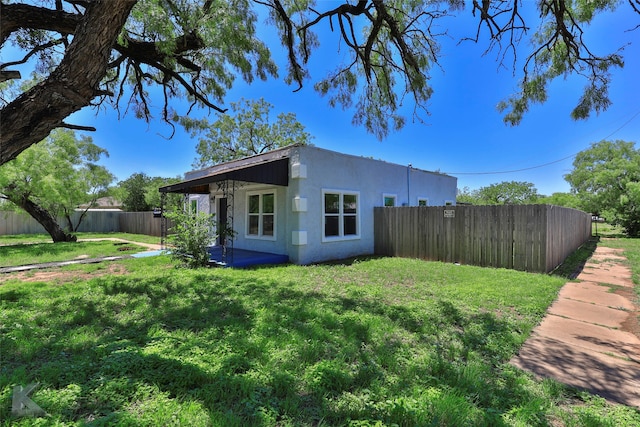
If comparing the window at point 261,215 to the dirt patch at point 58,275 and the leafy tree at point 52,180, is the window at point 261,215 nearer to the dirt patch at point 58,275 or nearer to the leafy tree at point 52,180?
the dirt patch at point 58,275

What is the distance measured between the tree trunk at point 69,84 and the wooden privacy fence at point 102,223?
18262 millimetres

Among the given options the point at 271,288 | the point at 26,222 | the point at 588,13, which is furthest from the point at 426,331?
the point at 26,222

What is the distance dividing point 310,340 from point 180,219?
661cm

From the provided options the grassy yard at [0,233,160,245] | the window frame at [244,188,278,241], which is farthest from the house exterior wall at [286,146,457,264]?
the grassy yard at [0,233,160,245]

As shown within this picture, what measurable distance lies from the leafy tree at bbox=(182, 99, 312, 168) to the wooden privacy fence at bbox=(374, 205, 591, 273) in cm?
1672

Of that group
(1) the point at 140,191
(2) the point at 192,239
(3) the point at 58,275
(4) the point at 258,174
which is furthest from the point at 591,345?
(1) the point at 140,191

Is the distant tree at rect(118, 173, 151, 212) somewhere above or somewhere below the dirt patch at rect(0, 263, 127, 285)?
above

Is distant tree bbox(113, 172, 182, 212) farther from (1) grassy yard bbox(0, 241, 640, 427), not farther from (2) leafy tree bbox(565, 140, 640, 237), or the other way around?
(2) leafy tree bbox(565, 140, 640, 237)

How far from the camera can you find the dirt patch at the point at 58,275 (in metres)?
6.69

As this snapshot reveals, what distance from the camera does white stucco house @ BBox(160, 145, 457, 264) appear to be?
8.77m

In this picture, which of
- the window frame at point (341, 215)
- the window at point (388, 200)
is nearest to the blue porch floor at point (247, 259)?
the window frame at point (341, 215)

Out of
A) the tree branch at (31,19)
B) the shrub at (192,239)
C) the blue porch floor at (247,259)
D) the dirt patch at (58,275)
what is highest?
the tree branch at (31,19)

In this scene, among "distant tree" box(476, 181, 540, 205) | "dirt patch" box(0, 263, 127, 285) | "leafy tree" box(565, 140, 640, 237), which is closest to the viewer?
"dirt patch" box(0, 263, 127, 285)

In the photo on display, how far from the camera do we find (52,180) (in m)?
13.8
